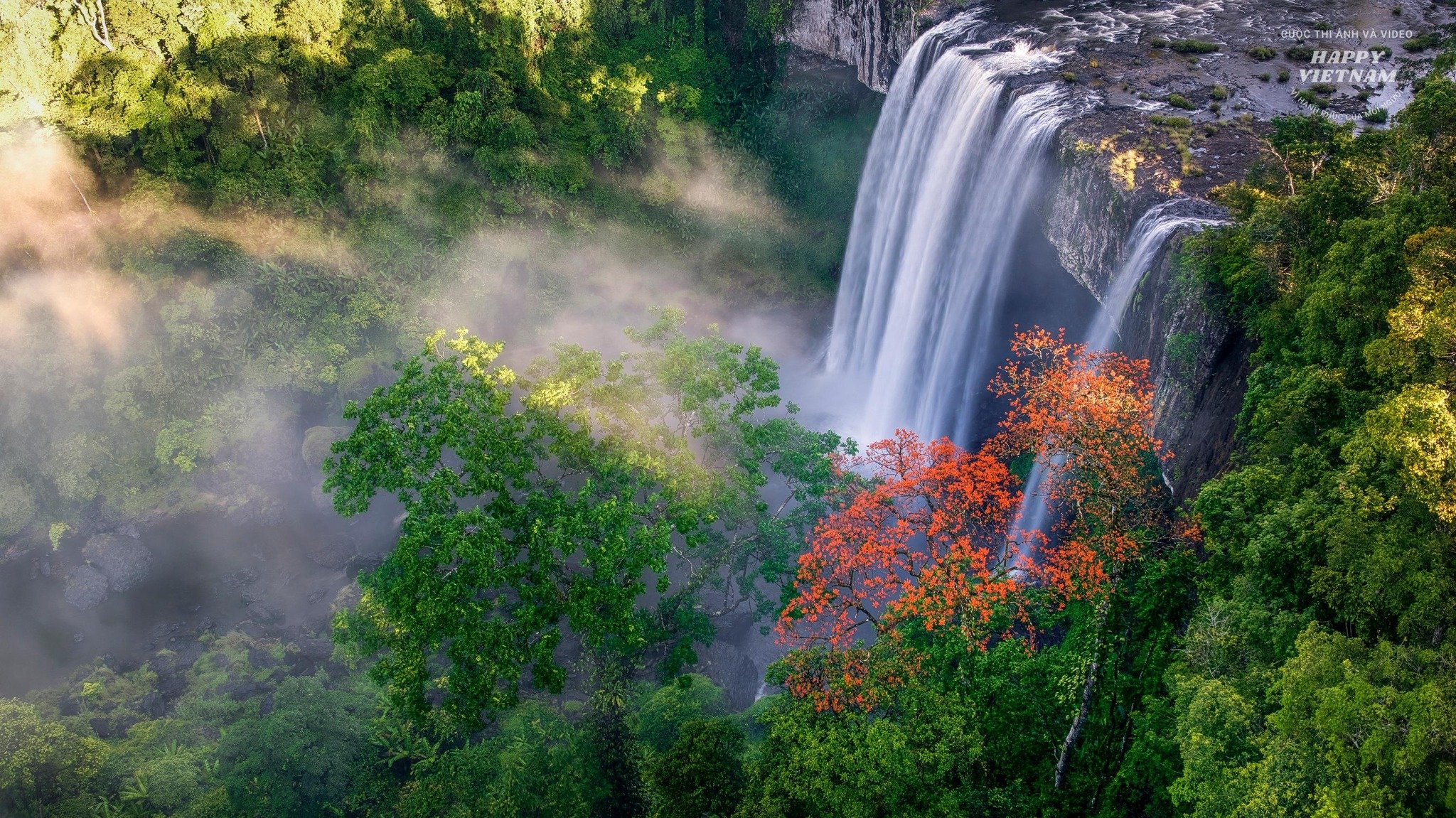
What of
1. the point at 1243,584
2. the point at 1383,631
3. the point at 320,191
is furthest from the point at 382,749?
the point at 320,191

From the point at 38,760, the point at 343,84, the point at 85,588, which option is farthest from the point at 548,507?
the point at 343,84

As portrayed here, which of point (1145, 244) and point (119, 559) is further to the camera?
point (119, 559)

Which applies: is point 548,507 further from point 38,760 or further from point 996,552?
point 38,760

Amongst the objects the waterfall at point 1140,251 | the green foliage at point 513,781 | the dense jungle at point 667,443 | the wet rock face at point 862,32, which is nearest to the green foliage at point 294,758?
the dense jungle at point 667,443

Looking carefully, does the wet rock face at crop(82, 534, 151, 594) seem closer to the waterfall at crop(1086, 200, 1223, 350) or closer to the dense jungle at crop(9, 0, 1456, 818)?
the dense jungle at crop(9, 0, 1456, 818)

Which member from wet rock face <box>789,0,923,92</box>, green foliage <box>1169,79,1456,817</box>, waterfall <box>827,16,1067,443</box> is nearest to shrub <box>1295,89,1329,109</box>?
waterfall <box>827,16,1067,443</box>

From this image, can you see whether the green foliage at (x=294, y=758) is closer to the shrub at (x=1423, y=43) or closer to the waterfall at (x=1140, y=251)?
the waterfall at (x=1140, y=251)
